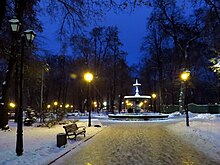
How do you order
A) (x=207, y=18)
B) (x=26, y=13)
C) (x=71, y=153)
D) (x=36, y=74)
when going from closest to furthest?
(x=71, y=153), (x=207, y=18), (x=26, y=13), (x=36, y=74)

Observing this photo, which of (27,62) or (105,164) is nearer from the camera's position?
(105,164)

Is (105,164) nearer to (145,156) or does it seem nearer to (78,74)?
(145,156)

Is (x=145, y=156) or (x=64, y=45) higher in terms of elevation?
(x=64, y=45)

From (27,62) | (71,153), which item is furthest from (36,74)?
(71,153)

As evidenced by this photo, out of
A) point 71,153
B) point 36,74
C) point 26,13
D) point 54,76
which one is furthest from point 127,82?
point 71,153

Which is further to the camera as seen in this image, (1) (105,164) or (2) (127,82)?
(2) (127,82)

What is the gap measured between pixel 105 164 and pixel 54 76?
52.7 metres

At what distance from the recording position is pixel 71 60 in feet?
196

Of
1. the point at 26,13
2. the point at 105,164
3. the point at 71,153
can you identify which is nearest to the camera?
the point at 105,164

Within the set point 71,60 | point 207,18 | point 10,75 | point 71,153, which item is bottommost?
point 71,153

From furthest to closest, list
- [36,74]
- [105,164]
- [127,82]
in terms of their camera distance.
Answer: [127,82], [36,74], [105,164]

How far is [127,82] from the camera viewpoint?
64.4 meters

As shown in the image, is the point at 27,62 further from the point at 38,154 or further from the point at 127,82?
the point at 127,82

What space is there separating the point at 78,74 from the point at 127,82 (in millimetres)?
11774
